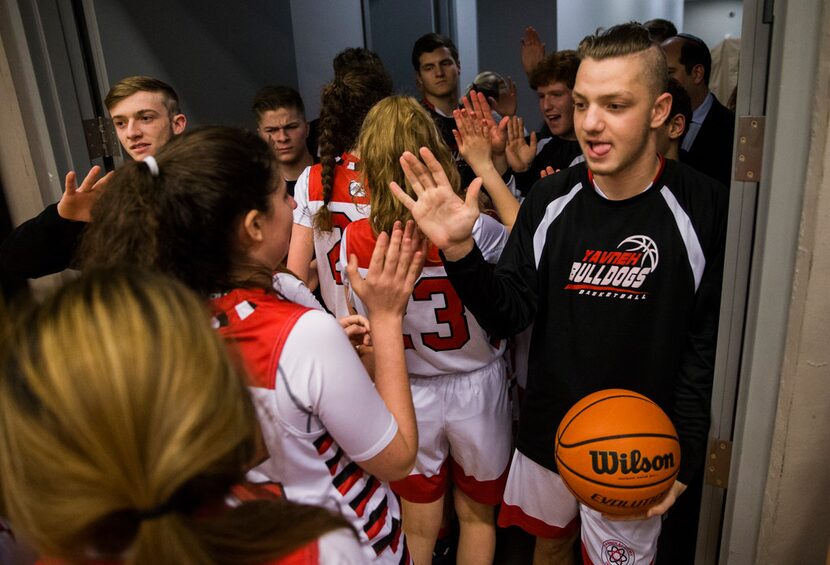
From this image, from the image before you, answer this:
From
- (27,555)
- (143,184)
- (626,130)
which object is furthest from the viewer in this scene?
(626,130)

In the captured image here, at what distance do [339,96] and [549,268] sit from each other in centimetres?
120

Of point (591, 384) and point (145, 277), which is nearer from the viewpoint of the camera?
point (145, 277)

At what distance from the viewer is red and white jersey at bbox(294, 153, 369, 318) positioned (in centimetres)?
212

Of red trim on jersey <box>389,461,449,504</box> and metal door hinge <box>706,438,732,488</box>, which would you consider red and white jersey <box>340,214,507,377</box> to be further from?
metal door hinge <box>706,438,732,488</box>

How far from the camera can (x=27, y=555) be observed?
0.79m

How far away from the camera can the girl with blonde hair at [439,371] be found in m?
1.82

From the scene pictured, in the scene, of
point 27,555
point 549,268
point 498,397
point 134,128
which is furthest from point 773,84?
point 134,128

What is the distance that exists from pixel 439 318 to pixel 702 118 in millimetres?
2055

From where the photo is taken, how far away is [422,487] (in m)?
2.06

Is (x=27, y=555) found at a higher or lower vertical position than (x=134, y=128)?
lower

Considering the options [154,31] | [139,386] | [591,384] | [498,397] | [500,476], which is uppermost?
[154,31]

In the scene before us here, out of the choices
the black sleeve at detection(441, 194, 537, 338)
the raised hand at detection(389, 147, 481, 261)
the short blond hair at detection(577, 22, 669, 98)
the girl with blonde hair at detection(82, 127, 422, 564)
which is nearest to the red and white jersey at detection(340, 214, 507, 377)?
the black sleeve at detection(441, 194, 537, 338)

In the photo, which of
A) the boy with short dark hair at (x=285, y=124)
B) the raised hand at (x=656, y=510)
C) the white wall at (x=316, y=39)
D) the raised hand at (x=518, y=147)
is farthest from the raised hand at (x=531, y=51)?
the raised hand at (x=656, y=510)

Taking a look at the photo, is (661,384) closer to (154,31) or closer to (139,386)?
(139,386)
